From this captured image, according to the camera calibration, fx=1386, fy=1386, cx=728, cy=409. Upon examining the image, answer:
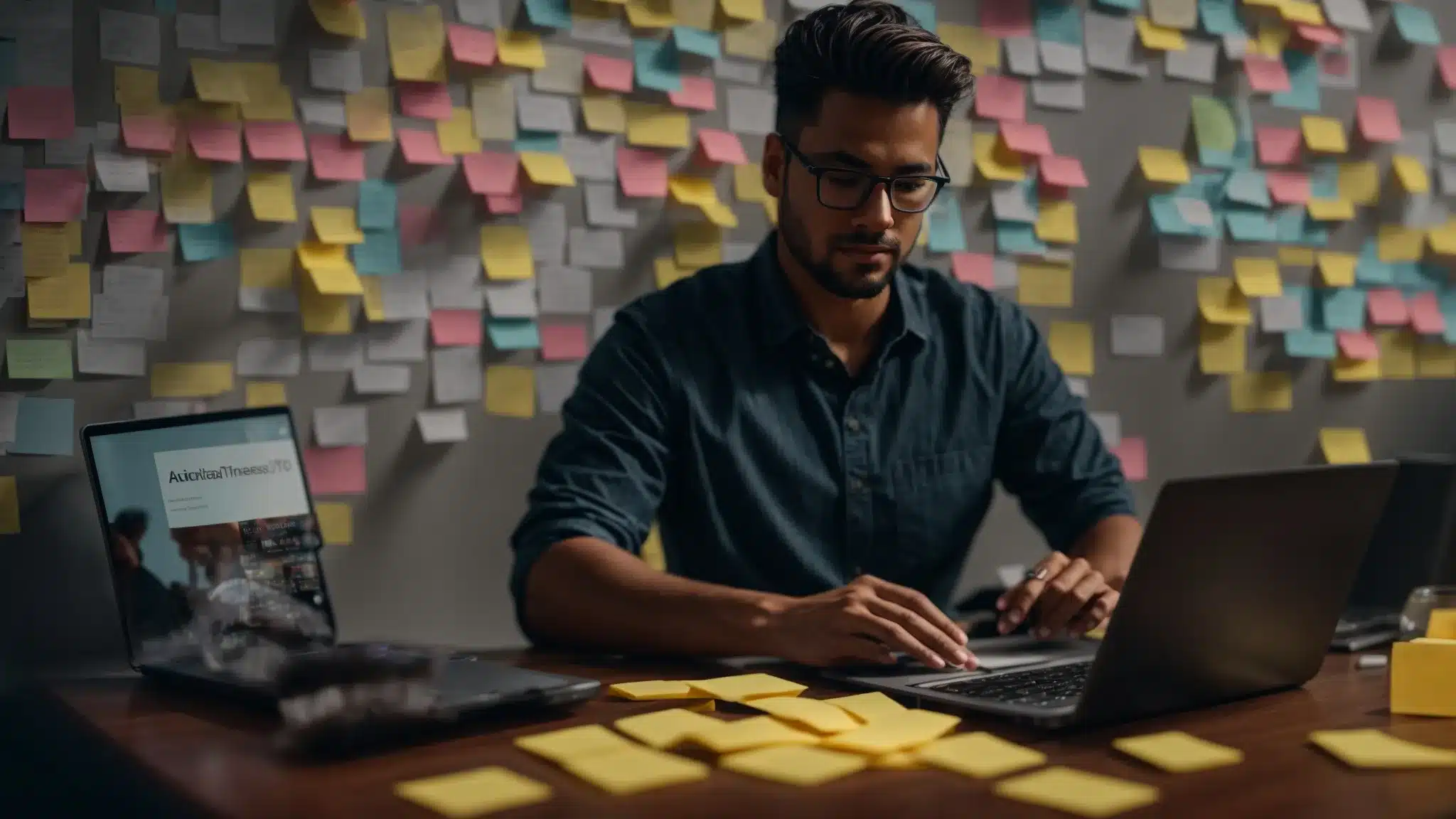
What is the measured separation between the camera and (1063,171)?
213 centimetres

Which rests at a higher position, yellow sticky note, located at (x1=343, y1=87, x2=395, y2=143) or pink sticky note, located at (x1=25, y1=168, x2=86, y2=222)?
yellow sticky note, located at (x1=343, y1=87, x2=395, y2=143)

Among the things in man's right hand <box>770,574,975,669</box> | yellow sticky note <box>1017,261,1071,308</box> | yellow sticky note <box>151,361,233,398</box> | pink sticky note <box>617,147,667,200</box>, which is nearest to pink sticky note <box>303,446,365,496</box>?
yellow sticky note <box>151,361,233,398</box>

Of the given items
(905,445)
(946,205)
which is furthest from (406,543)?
(946,205)

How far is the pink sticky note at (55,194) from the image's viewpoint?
147 cm

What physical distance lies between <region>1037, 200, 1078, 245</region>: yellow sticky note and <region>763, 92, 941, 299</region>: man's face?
59cm

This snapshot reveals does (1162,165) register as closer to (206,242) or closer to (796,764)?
(206,242)

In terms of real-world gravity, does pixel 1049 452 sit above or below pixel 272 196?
below

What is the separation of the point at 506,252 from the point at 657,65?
0.33 m

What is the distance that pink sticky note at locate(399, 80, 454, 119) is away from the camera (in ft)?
5.48

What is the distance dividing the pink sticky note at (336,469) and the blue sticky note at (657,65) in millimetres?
601

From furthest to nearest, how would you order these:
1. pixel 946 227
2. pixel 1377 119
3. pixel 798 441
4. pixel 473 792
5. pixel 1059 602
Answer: pixel 1377 119
pixel 946 227
pixel 798 441
pixel 1059 602
pixel 473 792

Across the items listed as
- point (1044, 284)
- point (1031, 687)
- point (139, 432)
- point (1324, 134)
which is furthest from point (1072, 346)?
point (139, 432)

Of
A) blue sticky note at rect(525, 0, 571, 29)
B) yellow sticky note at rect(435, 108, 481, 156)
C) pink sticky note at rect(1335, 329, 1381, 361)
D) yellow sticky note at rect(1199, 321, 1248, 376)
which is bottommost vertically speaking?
pink sticky note at rect(1335, 329, 1381, 361)

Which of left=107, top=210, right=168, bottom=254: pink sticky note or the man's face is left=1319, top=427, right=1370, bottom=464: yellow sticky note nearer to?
the man's face
